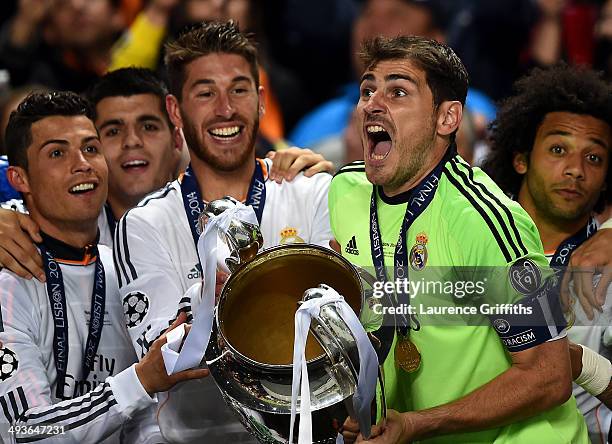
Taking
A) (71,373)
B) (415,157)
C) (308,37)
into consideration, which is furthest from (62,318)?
(308,37)

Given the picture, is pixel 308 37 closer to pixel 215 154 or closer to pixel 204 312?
pixel 215 154

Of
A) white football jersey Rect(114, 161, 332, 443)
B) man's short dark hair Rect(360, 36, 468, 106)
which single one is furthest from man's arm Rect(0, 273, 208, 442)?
man's short dark hair Rect(360, 36, 468, 106)

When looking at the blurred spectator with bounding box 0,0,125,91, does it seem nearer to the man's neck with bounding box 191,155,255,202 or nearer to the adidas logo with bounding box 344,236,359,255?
the man's neck with bounding box 191,155,255,202

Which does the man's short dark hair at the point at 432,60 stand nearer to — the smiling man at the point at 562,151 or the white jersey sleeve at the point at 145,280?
the smiling man at the point at 562,151

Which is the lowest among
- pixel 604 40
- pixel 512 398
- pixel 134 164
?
pixel 512 398

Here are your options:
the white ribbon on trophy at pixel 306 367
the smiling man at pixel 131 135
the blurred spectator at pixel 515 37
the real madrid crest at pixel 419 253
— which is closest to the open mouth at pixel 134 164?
the smiling man at pixel 131 135

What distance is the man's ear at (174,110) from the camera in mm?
4559

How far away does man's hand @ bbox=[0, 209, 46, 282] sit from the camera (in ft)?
13.6

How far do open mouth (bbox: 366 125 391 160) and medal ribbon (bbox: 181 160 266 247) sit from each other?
72 cm

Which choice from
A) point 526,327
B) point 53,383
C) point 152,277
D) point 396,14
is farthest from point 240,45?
point 396,14

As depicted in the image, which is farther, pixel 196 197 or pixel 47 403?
pixel 196 197

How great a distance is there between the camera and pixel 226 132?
444 cm

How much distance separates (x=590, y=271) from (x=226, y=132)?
56.6 inches

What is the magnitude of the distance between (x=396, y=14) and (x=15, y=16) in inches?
91.6
